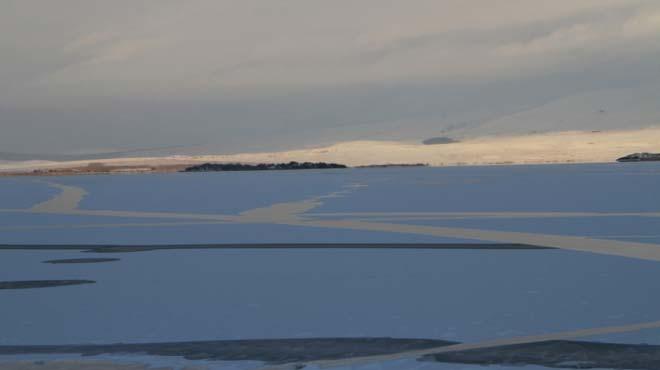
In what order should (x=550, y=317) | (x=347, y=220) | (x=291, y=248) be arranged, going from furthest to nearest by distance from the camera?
(x=347, y=220)
(x=291, y=248)
(x=550, y=317)

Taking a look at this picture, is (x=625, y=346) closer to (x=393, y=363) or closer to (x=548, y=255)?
(x=393, y=363)

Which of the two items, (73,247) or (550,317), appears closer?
(550,317)

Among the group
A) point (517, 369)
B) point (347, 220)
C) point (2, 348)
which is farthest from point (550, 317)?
point (347, 220)

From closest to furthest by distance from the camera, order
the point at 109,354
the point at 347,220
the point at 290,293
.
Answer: the point at 109,354 → the point at 290,293 → the point at 347,220

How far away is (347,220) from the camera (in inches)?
1283

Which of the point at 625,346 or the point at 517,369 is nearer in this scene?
the point at 517,369

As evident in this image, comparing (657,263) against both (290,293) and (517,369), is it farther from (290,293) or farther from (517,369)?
(517,369)

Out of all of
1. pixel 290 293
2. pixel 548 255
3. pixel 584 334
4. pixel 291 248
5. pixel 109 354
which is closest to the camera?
pixel 109 354

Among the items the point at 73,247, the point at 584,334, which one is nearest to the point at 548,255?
the point at 584,334

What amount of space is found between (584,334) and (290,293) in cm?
503

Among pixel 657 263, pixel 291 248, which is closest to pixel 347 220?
pixel 291 248

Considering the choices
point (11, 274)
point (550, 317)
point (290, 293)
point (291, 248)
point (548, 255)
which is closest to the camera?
point (550, 317)

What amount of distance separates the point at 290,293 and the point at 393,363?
5.17m

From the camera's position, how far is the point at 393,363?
1054cm
